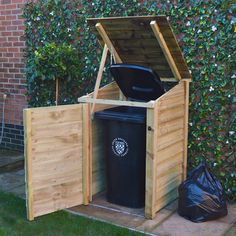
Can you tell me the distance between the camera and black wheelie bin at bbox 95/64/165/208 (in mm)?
3729

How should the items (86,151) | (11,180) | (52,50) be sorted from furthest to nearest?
(11,180), (52,50), (86,151)

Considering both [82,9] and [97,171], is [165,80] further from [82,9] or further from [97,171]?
[82,9]

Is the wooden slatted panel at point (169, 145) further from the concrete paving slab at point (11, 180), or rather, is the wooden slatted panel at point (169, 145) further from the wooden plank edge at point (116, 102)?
the concrete paving slab at point (11, 180)

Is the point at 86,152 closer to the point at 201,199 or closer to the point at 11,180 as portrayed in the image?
the point at 201,199

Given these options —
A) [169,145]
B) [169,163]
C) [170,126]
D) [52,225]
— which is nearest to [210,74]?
[170,126]

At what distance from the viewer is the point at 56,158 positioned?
3.76 m

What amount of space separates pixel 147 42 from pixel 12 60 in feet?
9.09

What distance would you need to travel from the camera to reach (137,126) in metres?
3.71

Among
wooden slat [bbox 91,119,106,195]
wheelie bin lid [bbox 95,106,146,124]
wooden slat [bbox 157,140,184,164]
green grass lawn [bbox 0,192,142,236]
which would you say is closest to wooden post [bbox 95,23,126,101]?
wheelie bin lid [bbox 95,106,146,124]

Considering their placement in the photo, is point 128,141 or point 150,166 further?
point 128,141

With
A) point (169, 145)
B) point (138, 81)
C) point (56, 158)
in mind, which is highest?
point (138, 81)

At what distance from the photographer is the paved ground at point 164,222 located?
3441mm

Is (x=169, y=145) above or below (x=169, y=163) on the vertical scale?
above

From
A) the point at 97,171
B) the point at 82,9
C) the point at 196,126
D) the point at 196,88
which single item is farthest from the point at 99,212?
the point at 82,9
